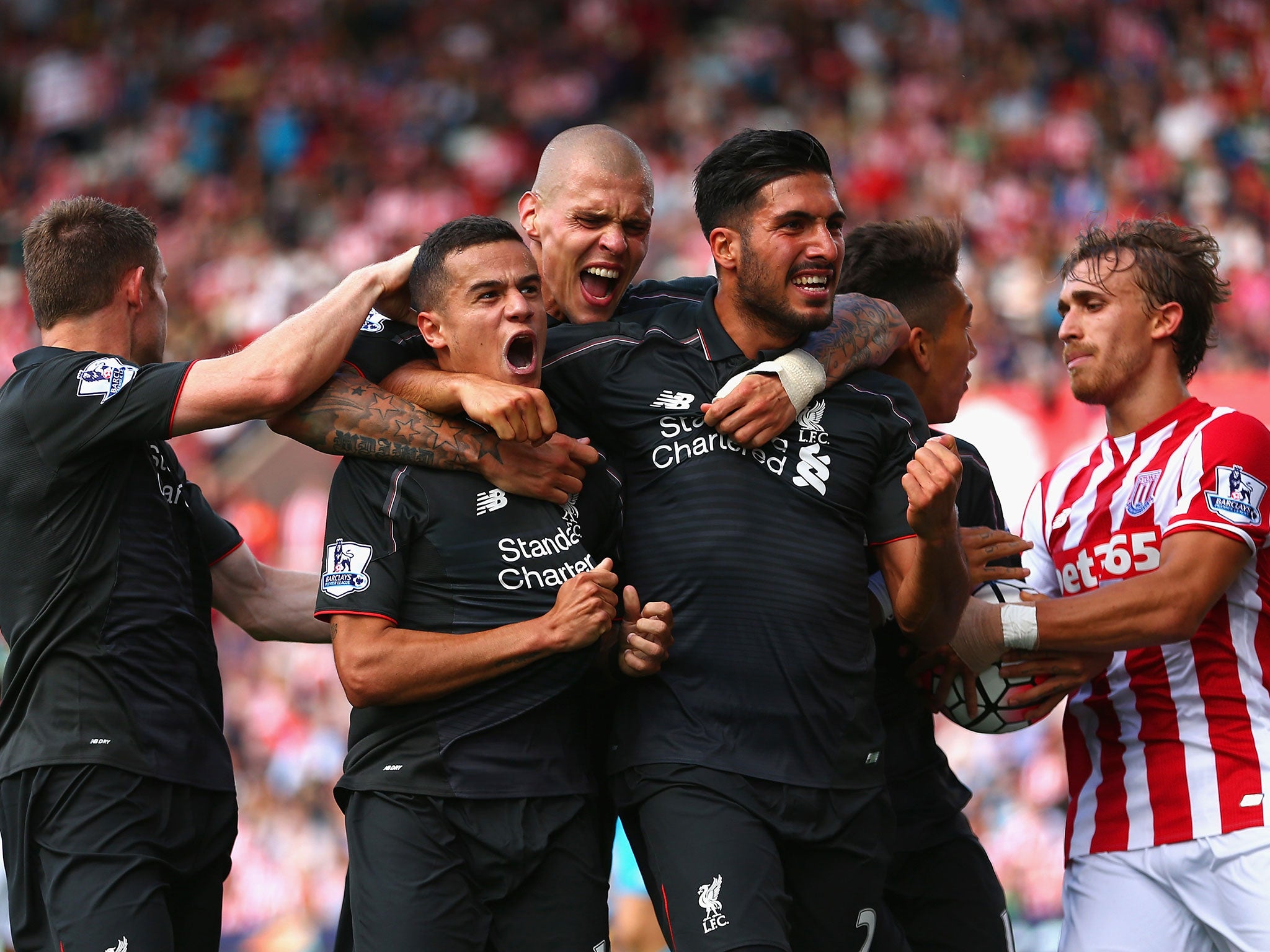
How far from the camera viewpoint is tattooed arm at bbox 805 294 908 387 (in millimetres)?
4309

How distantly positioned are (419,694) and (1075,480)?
259cm

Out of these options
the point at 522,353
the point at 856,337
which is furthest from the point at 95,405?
the point at 856,337

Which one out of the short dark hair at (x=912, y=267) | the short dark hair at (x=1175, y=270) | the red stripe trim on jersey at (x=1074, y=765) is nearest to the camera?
the red stripe trim on jersey at (x=1074, y=765)

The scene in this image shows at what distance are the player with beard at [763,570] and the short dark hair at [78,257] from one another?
53.3 inches

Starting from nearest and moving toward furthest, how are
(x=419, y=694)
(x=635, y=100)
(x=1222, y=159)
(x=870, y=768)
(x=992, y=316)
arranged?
(x=419, y=694)
(x=870, y=768)
(x=992, y=316)
(x=1222, y=159)
(x=635, y=100)

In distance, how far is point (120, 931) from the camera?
3.91 meters

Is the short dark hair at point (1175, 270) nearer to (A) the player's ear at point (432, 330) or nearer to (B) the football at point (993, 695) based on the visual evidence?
(B) the football at point (993, 695)

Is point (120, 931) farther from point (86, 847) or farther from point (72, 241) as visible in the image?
point (72, 241)

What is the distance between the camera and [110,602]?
420cm

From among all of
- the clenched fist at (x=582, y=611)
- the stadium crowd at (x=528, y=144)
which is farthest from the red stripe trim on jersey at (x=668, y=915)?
the stadium crowd at (x=528, y=144)

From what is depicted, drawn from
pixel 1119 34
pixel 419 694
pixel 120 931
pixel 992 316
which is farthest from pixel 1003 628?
pixel 1119 34

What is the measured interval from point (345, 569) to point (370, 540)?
10 cm

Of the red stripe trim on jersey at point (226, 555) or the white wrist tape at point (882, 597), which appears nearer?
the white wrist tape at point (882, 597)

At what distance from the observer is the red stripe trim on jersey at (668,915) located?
3.82 meters
